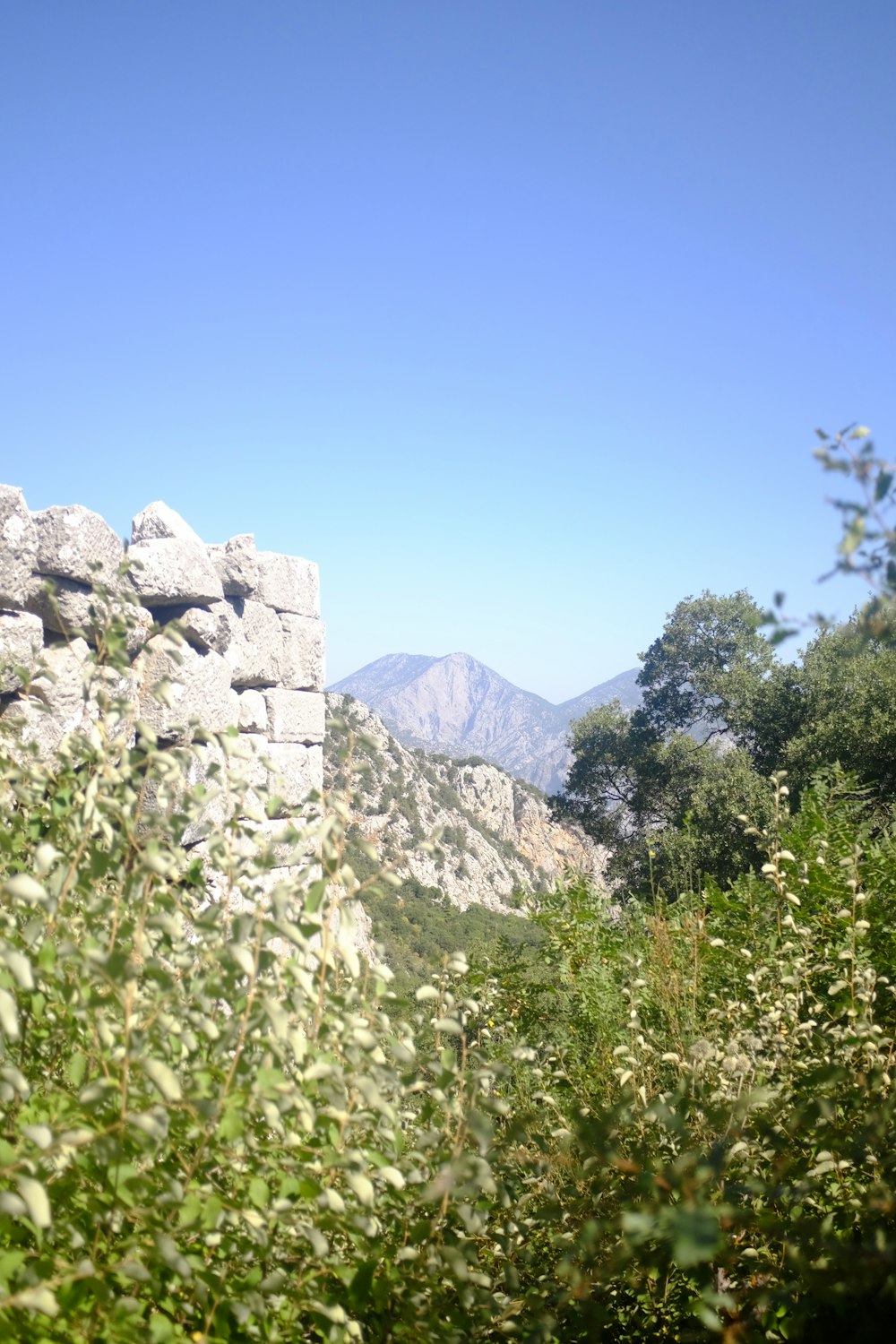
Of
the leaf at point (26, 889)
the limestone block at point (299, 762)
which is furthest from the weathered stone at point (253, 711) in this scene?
the leaf at point (26, 889)

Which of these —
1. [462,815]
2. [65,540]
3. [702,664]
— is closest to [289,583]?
[65,540]

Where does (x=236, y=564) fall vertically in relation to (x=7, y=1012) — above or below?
above

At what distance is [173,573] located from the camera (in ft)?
31.3

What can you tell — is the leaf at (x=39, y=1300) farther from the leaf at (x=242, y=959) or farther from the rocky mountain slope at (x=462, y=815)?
the rocky mountain slope at (x=462, y=815)

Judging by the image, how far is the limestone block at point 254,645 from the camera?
11.0 m

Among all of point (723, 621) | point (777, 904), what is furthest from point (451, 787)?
point (777, 904)

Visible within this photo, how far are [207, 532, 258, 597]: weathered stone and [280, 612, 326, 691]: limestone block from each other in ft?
3.16

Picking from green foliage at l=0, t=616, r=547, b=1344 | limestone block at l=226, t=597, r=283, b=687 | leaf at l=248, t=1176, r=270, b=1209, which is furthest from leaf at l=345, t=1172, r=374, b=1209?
limestone block at l=226, t=597, r=283, b=687

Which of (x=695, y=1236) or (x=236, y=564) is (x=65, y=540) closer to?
(x=236, y=564)

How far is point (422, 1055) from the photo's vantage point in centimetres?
173

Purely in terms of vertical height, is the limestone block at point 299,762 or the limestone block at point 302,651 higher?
the limestone block at point 302,651

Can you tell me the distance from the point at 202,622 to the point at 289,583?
2.35 metres

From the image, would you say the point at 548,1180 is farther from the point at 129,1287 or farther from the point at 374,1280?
the point at 129,1287

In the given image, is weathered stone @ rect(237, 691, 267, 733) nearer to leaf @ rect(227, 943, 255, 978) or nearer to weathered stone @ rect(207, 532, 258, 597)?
weathered stone @ rect(207, 532, 258, 597)
